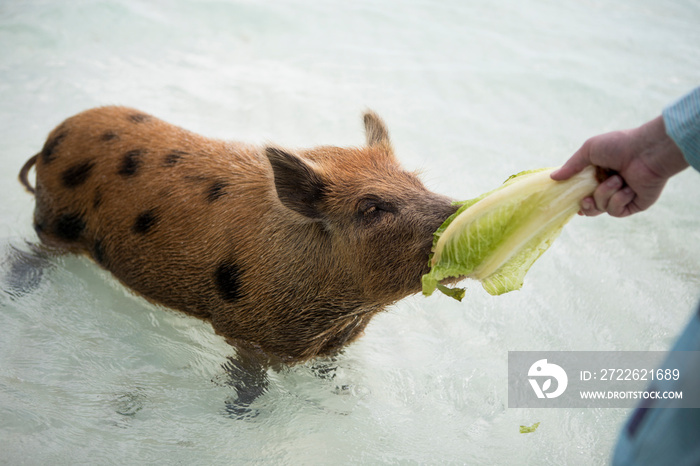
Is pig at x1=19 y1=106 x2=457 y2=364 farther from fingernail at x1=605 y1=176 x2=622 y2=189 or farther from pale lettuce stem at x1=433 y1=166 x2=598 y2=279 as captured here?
fingernail at x1=605 y1=176 x2=622 y2=189

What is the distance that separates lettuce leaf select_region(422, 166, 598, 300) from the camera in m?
2.80

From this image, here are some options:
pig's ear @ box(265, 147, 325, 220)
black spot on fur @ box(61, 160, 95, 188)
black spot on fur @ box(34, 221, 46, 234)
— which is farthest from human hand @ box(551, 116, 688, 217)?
black spot on fur @ box(34, 221, 46, 234)

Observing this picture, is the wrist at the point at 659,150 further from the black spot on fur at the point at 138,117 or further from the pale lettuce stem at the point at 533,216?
the black spot on fur at the point at 138,117

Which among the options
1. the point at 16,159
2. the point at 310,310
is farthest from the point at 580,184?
the point at 16,159

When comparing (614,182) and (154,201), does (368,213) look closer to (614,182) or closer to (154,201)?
(614,182)

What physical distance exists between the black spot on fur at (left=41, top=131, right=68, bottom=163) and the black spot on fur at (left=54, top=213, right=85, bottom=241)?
18.2 inches

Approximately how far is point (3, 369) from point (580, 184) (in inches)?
151

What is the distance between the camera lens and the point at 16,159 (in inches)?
246

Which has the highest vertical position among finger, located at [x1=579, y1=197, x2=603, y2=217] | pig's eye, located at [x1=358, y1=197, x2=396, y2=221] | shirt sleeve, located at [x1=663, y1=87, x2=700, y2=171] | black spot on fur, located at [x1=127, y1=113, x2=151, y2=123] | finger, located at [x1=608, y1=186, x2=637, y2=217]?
shirt sleeve, located at [x1=663, y1=87, x2=700, y2=171]

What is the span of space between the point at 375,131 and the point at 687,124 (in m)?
2.24

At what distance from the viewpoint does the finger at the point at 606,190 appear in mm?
2535

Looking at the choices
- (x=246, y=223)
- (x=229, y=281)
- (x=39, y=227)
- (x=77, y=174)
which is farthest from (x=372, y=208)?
(x=39, y=227)

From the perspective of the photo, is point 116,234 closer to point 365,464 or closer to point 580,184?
point 365,464

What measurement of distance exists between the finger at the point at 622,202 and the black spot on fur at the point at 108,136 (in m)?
3.33
